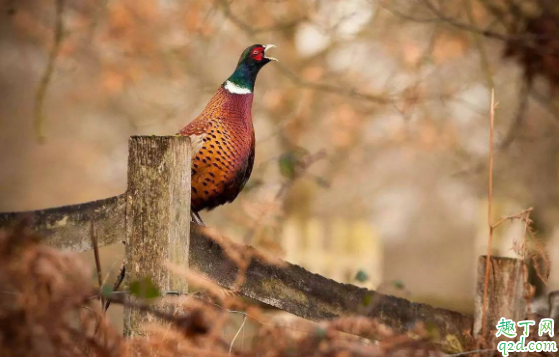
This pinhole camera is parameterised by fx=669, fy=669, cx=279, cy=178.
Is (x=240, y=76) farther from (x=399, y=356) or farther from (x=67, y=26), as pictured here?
(x=67, y=26)

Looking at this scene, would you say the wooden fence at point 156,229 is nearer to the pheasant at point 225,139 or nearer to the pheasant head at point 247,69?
the pheasant at point 225,139

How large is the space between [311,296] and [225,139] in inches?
21.5

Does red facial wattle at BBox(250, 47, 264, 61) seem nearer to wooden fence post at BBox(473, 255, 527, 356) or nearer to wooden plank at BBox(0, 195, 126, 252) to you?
wooden plank at BBox(0, 195, 126, 252)

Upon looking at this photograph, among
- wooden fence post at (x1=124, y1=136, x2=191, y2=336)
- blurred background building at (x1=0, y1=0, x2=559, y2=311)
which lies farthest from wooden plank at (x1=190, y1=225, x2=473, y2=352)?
blurred background building at (x1=0, y1=0, x2=559, y2=311)

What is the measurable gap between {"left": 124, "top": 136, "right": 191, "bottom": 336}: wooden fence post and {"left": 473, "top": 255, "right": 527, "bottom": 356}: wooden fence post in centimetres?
121

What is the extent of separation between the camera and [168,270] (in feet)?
5.39

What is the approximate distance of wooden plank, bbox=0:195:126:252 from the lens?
1.72 metres

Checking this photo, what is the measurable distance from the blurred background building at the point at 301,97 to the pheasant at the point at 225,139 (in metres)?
1.81

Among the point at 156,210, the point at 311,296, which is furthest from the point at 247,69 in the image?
the point at 311,296

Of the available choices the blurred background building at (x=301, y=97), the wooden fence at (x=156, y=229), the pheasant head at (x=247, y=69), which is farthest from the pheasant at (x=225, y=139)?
the blurred background building at (x=301, y=97)

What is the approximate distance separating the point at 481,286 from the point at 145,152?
4.51 ft

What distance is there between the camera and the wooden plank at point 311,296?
5.98 feet

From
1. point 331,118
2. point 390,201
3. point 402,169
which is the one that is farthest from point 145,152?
point 390,201

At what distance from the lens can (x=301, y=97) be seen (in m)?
7.74
